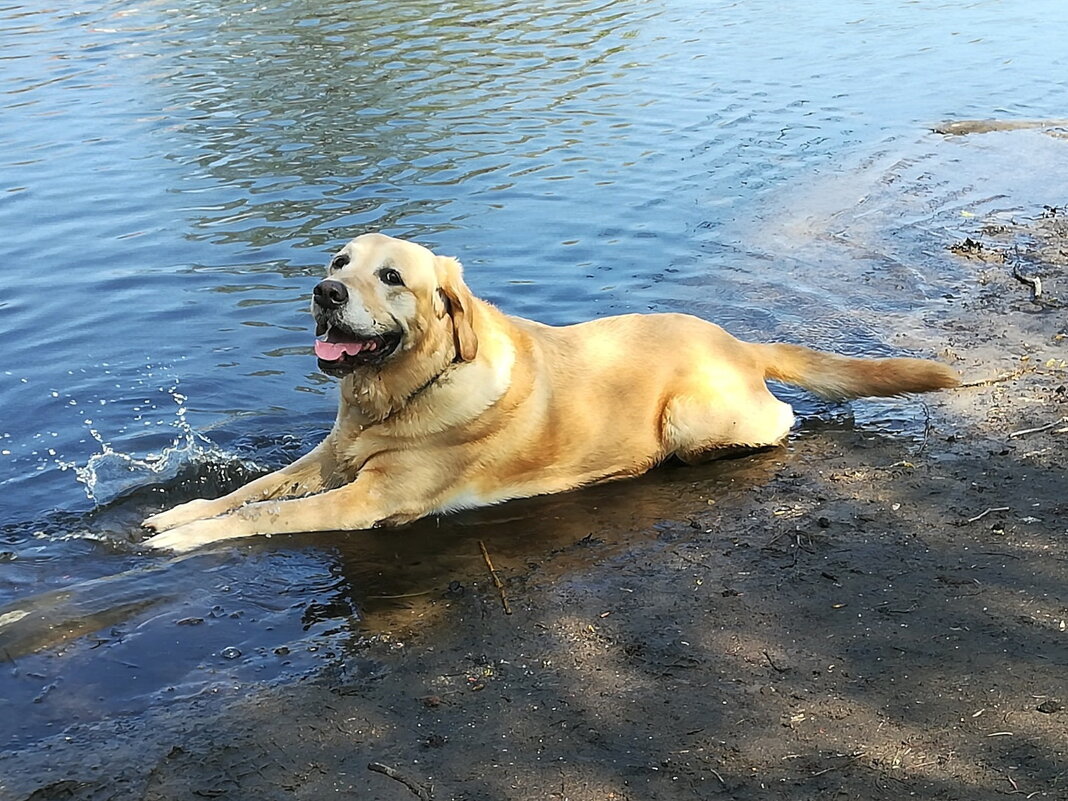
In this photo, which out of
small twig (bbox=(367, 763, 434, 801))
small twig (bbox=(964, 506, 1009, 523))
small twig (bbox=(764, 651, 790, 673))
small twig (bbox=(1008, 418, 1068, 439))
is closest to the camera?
small twig (bbox=(367, 763, 434, 801))

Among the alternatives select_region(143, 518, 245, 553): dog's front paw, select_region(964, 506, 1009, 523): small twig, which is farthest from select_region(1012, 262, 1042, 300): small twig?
select_region(143, 518, 245, 553): dog's front paw

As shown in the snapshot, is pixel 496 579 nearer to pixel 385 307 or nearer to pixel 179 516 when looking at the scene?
pixel 385 307

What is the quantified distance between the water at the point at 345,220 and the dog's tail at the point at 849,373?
248 mm

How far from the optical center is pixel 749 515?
553 cm

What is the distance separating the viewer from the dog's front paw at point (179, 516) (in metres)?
5.60

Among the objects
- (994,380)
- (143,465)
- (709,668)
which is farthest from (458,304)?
(994,380)

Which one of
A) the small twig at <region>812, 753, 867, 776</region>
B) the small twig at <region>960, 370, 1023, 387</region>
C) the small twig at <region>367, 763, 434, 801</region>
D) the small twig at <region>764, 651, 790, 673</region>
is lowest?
the small twig at <region>960, 370, 1023, 387</region>

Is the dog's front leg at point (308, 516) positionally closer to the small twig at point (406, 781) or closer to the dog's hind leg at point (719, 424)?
the dog's hind leg at point (719, 424)

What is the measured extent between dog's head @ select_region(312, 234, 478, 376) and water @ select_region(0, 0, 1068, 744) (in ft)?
2.99

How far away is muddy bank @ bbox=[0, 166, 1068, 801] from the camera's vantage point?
3.59 metres

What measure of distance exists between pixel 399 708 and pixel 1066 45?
17.3 m

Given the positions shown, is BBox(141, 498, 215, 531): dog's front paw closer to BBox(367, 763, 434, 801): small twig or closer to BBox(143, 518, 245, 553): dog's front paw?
BBox(143, 518, 245, 553): dog's front paw

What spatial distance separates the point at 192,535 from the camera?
5.39 metres

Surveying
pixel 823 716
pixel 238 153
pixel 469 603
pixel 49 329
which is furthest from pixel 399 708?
pixel 238 153
